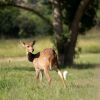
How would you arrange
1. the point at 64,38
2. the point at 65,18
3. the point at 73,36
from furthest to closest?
the point at 65,18
the point at 73,36
the point at 64,38

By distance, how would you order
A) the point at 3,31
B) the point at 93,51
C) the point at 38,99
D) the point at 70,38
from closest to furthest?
the point at 38,99
the point at 70,38
the point at 93,51
the point at 3,31

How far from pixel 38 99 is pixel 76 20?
1635 centimetres

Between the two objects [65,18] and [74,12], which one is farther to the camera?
[65,18]

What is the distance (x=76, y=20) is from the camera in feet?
93.6

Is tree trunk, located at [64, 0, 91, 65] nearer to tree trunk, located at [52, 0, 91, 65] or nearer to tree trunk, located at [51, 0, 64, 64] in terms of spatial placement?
tree trunk, located at [52, 0, 91, 65]

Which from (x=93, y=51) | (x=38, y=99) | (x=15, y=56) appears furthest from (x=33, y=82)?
(x=93, y=51)

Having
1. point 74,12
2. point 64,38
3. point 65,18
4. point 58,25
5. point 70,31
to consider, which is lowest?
point 64,38

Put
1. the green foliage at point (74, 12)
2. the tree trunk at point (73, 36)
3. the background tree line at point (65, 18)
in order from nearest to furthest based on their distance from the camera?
the background tree line at point (65, 18), the tree trunk at point (73, 36), the green foliage at point (74, 12)

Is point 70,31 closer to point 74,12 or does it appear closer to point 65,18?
point 74,12

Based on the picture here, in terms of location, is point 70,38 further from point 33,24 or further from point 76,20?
point 33,24

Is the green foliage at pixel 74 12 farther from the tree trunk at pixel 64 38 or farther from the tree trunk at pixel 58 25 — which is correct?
the tree trunk at pixel 58 25

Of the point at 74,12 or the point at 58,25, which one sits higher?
the point at 74,12

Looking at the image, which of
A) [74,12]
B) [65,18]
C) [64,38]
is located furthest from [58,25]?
[65,18]

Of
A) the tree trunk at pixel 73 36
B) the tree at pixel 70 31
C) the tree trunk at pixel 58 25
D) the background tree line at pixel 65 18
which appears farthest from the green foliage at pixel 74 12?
the tree trunk at pixel 58 25
